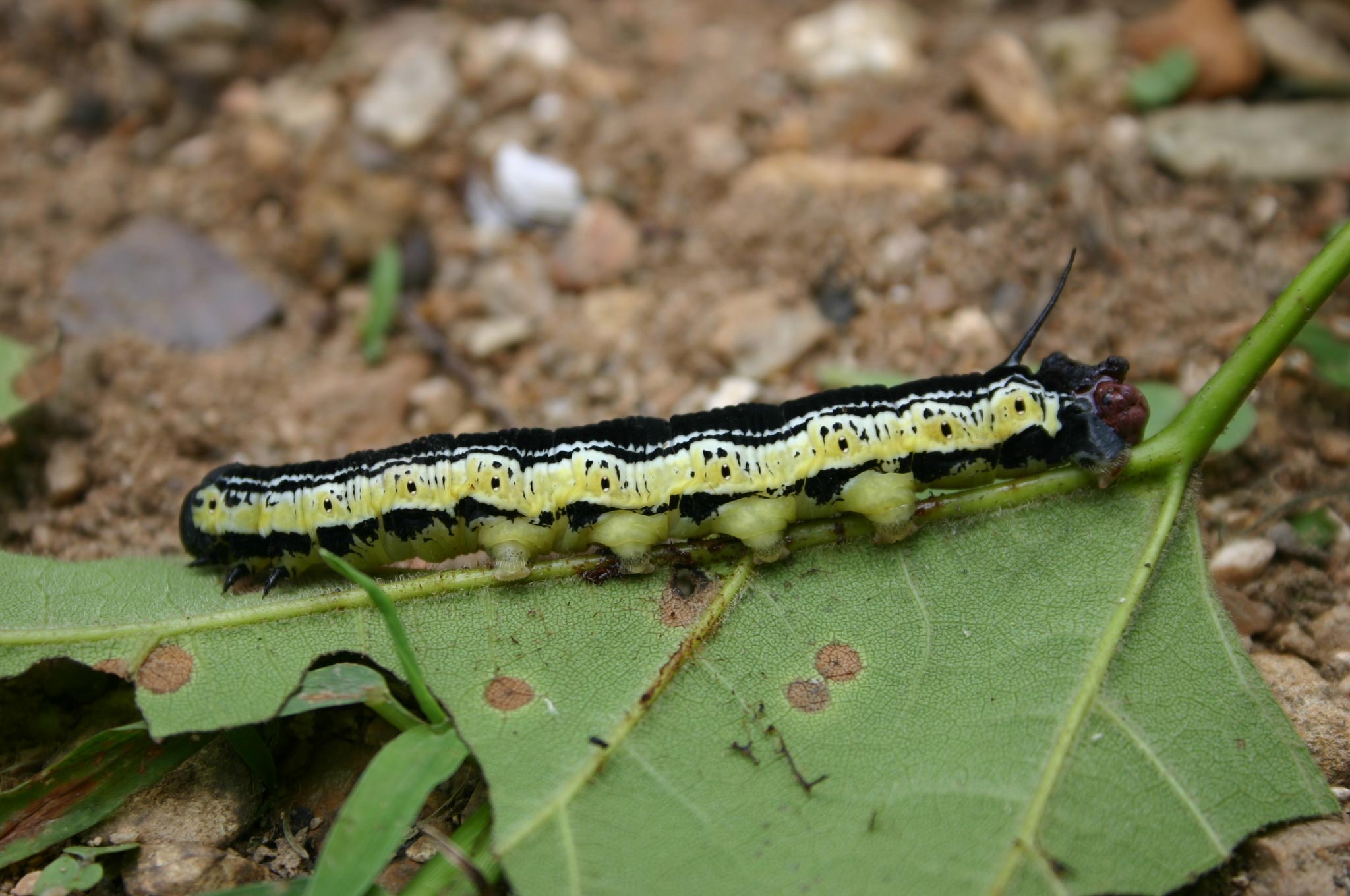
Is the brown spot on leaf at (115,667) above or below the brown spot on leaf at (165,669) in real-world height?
above

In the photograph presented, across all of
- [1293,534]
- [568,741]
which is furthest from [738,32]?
[568,741]

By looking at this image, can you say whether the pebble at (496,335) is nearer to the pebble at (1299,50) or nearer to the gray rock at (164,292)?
the gray rock at (164,292)

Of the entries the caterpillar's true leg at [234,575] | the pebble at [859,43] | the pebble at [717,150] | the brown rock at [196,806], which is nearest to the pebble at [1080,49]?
the pebble at [859,43]

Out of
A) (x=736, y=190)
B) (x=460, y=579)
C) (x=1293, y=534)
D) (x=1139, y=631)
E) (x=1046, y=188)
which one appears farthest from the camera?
(x=736, y=190)

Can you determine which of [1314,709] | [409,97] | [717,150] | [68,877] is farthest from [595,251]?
[1314,709]

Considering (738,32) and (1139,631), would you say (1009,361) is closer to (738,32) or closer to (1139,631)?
(1139,631)

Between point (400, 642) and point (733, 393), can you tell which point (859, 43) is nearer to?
point (733, 393)
